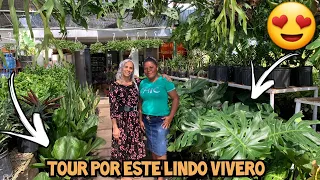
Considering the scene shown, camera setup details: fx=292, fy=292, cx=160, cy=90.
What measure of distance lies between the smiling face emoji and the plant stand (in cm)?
199

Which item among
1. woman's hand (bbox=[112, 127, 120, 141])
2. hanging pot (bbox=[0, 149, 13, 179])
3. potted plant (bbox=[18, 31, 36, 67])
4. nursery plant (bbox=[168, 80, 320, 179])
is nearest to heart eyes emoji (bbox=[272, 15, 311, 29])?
nursery plant (bbox=[168, 80, 320, 179])

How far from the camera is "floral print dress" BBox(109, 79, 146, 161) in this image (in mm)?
2463

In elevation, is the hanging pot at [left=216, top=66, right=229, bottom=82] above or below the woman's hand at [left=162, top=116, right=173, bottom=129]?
above

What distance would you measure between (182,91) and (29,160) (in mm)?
1941

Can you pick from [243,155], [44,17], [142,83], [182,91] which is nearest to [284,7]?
[243,155]

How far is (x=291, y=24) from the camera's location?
1.80 m

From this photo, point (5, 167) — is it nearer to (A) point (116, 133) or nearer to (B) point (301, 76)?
(A) point (116, 133)

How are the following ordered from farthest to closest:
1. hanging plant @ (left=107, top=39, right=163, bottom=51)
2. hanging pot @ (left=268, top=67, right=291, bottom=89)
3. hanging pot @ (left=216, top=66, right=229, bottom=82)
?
hanging plant @ (left=107, top=39, right=163, bottom=51) → hanging pot @ (left=216, top=66, right=229, bottom=82) → hanging pot @ (left=268, top=67, right=291, bottom=89)

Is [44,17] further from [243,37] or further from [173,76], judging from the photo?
[173,76]

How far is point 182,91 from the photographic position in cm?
364

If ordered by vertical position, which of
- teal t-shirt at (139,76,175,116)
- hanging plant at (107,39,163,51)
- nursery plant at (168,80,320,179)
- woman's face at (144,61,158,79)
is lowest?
nursery plant at (168,80,320,179)

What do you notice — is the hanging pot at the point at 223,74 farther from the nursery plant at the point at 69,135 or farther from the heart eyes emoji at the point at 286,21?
the heart eyes emoji at the point at 286,21

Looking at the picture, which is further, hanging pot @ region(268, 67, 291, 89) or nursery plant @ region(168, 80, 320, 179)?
hanging pot @ region(268, 67, 291, 89)

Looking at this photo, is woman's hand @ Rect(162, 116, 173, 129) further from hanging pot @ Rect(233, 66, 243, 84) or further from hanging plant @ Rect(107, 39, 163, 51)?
hanging plant @ Rect(107, 39, 163, 51)
